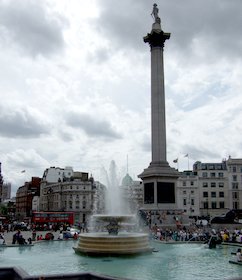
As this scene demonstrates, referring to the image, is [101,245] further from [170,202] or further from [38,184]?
[38,184]

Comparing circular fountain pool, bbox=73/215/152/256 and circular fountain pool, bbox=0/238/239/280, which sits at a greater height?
circular fountain pool, bbox=73/215/152/256

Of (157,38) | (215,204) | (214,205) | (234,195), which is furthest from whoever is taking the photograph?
(215,204)

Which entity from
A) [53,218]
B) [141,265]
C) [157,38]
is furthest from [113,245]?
[157,38]

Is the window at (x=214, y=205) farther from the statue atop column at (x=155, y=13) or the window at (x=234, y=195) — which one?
the statue atop column at (x=155, y=13)

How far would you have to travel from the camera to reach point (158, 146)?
59938 mm

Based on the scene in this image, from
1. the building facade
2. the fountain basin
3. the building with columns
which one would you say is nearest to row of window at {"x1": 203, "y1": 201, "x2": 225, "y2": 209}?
the building with columns

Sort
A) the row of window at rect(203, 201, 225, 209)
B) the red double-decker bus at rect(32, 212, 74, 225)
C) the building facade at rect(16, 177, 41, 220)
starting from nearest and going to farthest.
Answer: the red double-decker bus at rect(32, 212, 74, 225), the row of window at rect(203, 201, 225, 209), the building facade at rect(16, 177, 41, 220)

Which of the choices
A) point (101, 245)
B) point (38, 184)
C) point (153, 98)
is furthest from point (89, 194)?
point (101, 245)

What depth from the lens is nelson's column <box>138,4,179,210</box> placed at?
54.6m

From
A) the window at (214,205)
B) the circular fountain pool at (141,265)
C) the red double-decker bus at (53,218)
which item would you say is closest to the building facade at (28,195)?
the window at (214,205)

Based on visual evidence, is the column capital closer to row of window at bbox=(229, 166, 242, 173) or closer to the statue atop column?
the statue atop column

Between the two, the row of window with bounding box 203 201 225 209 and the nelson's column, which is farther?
the row of window with bounding box 203 201 225 209

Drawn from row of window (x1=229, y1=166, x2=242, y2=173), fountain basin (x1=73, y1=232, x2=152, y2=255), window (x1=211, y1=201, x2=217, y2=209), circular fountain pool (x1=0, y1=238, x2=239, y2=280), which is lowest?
circular fountain pool (x1=0, y1=238, x2=239, y2=280)

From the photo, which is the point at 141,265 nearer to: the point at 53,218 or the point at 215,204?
the point at 53,218
